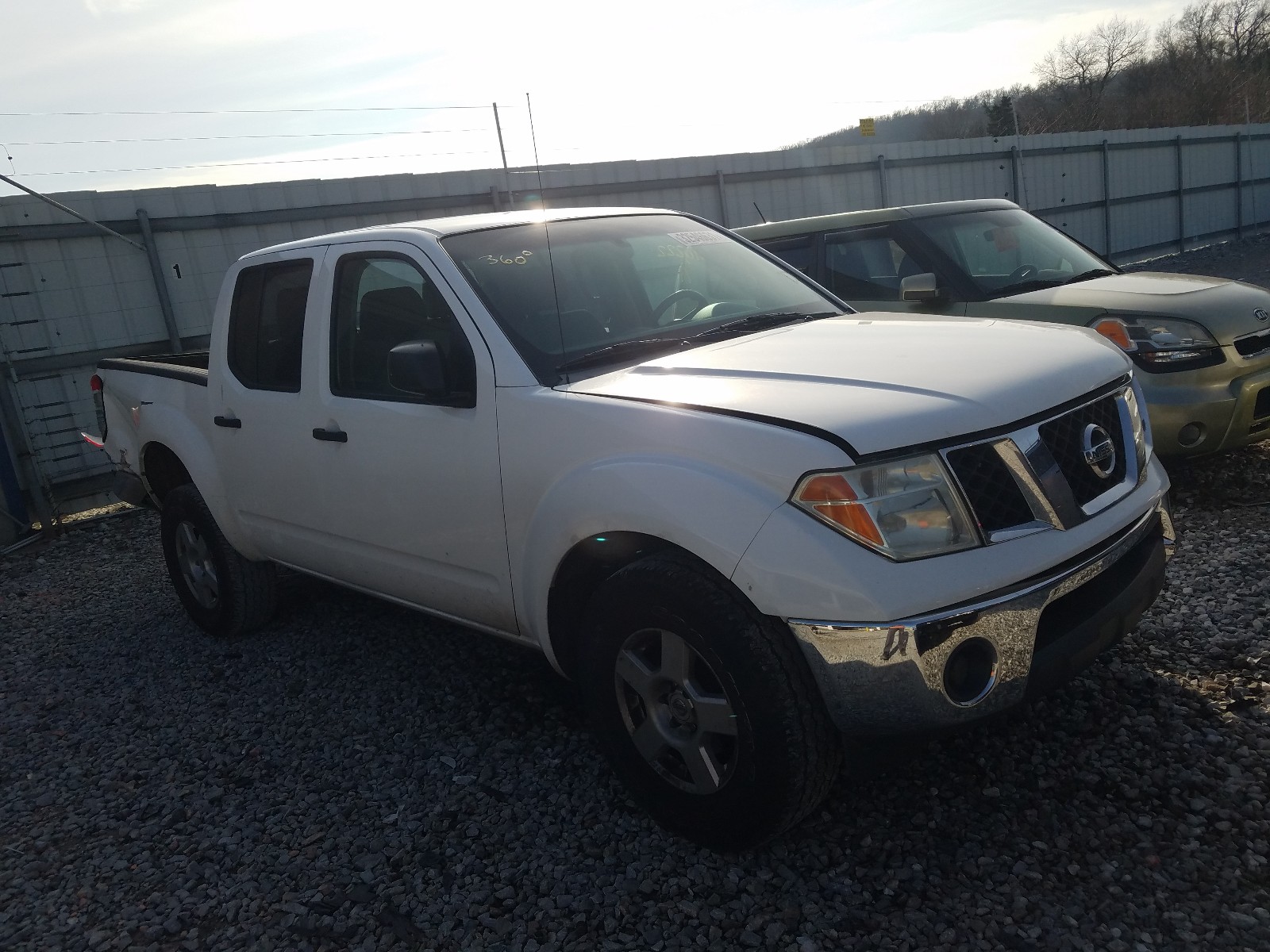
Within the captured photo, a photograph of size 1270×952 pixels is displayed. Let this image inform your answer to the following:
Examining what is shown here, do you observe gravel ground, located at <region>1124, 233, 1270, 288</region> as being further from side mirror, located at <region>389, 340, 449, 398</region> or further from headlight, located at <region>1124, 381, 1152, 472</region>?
side mirror, located at <region>389, 340, 449, 398</region>

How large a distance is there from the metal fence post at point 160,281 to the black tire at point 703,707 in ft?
25.1

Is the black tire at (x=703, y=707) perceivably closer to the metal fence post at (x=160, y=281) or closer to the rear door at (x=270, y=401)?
the rear door at (x=270, y=401)

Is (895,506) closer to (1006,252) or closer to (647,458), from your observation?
(647,458)

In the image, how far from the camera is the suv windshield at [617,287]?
333 centimetres

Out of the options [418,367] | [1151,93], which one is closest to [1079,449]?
[418,367]

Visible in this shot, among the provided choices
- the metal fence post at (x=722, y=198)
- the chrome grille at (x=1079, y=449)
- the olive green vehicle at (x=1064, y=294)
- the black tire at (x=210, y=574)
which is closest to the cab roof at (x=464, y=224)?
the black tire at (x=210, y=574)

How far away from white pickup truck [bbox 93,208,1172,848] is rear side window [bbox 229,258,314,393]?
0.08 ft

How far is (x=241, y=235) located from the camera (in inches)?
378

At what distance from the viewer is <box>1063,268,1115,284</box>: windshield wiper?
610 centimetres

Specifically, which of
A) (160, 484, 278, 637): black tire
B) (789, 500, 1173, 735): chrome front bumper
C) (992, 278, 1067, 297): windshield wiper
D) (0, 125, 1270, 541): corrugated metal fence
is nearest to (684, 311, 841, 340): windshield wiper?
(0, 125, 1270, 541): corrugated metal fence

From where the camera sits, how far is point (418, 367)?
3168 mm

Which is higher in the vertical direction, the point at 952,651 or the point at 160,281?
the point at 160,281

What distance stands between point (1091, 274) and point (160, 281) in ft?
25.2

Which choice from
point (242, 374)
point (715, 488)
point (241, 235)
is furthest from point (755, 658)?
point (241, 235)
